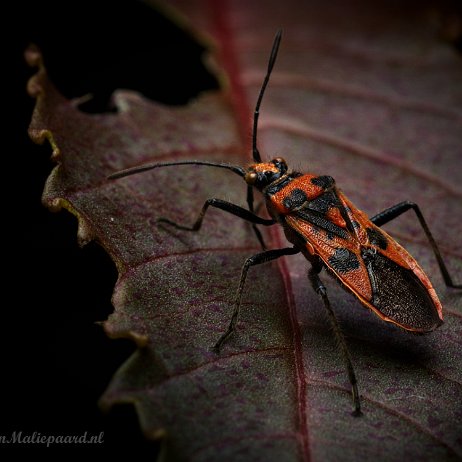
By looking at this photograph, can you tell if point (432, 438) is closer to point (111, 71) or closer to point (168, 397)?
point (168, 397)

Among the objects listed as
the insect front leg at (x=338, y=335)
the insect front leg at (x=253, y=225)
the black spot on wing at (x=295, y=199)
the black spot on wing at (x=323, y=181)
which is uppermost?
the black spot on wing at (x=323, y=181)

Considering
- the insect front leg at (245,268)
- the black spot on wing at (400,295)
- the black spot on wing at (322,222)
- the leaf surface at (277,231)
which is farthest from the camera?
the black spot on wing at (322,222)

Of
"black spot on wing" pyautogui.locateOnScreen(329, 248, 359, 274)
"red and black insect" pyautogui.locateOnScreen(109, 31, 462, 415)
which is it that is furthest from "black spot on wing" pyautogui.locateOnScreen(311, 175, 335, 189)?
"black spot on wing" pyautogui.locateOnScreen(329, 248, 359, 274)

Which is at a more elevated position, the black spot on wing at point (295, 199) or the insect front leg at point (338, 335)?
the black spot on wing at point (295, 199)

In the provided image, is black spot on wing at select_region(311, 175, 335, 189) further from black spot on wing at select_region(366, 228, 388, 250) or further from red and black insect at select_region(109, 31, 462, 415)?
black spot on wing at select_region(366, 228, 388, 250)

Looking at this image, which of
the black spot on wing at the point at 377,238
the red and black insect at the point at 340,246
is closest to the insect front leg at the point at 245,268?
the red and black insect at the point at 340,246

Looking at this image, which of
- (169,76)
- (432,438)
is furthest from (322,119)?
(432,438)

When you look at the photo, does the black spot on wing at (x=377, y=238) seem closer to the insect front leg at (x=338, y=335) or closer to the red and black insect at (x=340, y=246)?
the red and black insect at (x=340, y=246)
